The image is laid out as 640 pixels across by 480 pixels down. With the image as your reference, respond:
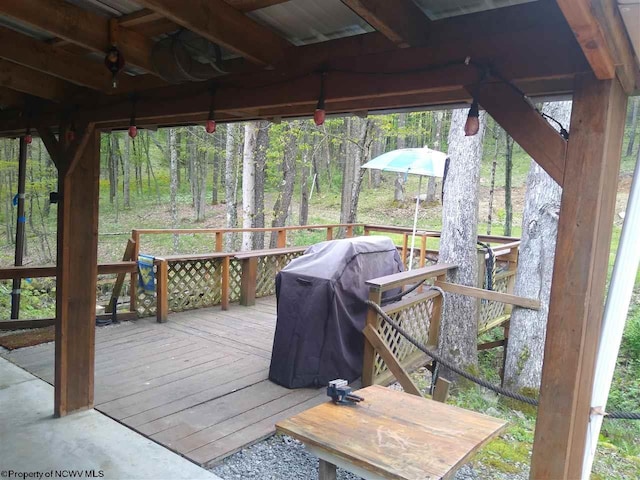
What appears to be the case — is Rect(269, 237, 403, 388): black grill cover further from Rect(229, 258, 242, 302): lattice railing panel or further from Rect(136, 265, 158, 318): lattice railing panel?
Rect(229, 258, 242, 302): lattice railing panel

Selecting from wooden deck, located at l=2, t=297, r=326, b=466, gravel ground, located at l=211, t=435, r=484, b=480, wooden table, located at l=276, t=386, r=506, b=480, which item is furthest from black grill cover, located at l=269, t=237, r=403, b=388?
wooden table, located at l=276, t=386, r=506, b=480

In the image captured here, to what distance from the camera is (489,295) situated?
4375 mm

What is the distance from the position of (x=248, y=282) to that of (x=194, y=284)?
29.0 inches

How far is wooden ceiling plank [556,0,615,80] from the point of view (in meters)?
1.09

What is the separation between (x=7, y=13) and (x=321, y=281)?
2591 millimetres

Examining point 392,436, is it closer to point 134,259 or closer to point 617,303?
point 617,303

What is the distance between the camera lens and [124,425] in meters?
3.10

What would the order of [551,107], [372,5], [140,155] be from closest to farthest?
[372,5] → [551,107] → [140,155]

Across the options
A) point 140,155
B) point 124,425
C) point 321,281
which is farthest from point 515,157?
point 124,425

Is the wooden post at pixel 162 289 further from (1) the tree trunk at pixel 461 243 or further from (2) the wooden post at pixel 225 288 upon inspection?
(1) the tree trunk at pixel 461 243

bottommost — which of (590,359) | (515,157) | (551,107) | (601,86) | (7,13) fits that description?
(590,359)

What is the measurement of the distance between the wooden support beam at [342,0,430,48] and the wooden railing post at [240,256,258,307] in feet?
15.9

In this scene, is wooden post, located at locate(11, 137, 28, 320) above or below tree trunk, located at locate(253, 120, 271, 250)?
below

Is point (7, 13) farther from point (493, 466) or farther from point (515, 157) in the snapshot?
point (515, 157)
